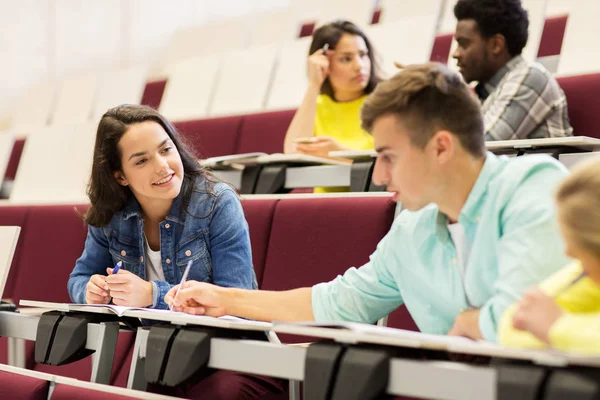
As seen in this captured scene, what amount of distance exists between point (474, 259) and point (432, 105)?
3.2 inches

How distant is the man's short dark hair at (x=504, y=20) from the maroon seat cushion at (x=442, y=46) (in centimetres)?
35

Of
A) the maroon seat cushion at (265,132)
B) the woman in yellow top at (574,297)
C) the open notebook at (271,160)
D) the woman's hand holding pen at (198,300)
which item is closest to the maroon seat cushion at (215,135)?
the maroon seat cushion at (265,132)

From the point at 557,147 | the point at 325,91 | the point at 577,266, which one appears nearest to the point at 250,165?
the point at 325,91

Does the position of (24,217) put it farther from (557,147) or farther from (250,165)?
(557,147)

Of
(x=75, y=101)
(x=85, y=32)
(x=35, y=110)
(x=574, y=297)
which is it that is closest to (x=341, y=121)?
(x=574, y=297)

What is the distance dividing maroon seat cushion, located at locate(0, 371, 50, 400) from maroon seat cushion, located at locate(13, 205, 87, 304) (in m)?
0.33

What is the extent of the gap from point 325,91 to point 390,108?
57cm

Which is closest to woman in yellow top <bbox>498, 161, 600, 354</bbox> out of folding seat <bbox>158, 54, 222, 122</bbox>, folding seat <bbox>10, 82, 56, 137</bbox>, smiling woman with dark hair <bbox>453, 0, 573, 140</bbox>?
smiling woman with dark hair <bbox>453, 0, 573, 140</bbox>

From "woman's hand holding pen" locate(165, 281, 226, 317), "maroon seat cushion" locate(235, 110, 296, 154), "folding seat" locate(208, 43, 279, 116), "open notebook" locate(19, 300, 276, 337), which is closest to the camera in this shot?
"open notebook" locate(19, 300, 276, 337)

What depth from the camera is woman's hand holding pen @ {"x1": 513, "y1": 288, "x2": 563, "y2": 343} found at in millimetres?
276

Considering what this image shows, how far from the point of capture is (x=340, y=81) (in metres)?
0.94

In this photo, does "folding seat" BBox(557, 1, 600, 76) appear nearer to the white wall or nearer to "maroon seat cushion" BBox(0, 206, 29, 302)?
"maroon seat cushion" BBox(0, 206, 29, 302)

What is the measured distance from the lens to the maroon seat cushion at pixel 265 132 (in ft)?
3.38

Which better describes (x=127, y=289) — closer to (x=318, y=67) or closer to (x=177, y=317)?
(x=177, y=317)
